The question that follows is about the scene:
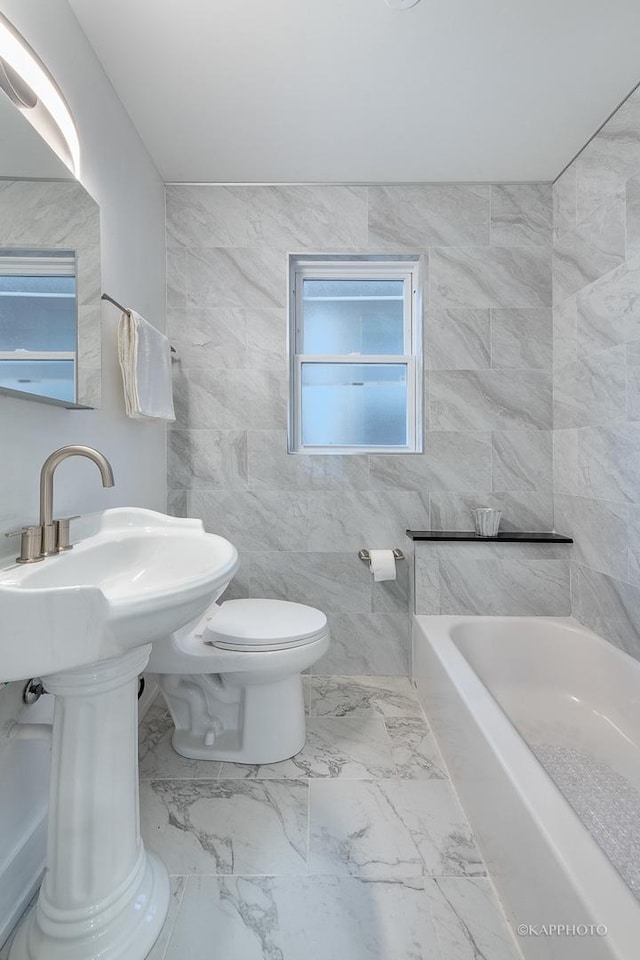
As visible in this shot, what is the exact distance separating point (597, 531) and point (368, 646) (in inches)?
43.0

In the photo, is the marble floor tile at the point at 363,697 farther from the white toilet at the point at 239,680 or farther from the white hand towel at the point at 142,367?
the white hand towel at the point at 142,367

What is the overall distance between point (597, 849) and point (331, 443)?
5.60 ft

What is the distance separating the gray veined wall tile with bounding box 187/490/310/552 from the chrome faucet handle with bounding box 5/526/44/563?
1112mm

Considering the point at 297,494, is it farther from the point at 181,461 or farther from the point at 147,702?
the point at 147,702

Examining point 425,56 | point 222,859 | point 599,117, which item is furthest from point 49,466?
point 599,117

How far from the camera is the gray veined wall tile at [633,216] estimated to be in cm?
150

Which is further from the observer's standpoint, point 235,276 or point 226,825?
point 235,276

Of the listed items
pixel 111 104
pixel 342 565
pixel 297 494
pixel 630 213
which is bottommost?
pixel 342 565

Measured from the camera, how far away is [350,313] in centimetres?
222

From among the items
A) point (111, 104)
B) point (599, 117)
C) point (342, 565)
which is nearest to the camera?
point (111, 104)

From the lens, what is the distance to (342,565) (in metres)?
2.09

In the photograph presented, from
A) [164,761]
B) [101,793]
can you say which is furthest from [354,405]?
[101,793]

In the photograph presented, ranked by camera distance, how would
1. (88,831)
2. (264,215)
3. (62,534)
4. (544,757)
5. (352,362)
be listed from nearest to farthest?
(88,831) < (62,534) < (544,757) < (264,215) < (352,362)

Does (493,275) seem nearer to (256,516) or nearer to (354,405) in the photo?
(354,405)
